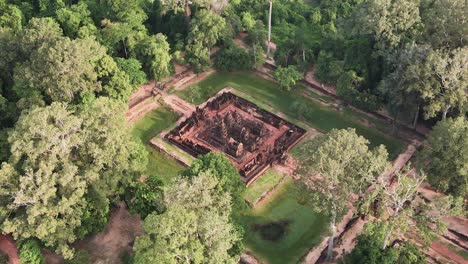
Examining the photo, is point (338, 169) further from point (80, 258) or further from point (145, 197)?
point (80, 258)

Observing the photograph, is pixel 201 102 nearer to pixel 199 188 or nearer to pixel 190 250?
pixel 199 188

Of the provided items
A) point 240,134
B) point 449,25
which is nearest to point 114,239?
point 240,134

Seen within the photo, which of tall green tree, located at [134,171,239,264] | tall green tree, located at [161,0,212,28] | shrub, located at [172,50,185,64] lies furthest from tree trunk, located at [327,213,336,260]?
tall green tree, located at [161,0,212,28]

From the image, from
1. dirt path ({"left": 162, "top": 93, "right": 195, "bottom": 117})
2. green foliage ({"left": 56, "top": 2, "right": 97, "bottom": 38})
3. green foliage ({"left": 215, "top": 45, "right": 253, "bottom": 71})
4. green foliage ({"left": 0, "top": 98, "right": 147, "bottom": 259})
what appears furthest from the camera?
green foliage ({"left": 215, "top": 45, "right": 253, "bottom": 71})

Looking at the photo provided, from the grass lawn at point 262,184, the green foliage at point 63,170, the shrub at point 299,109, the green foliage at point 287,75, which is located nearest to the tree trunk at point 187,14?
the green foliage at point 287,75

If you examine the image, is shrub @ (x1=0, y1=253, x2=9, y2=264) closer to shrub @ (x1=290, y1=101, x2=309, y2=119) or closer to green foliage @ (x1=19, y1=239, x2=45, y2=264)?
green foliage @ (x1=19, y1=239, x2=45, y2=264)
